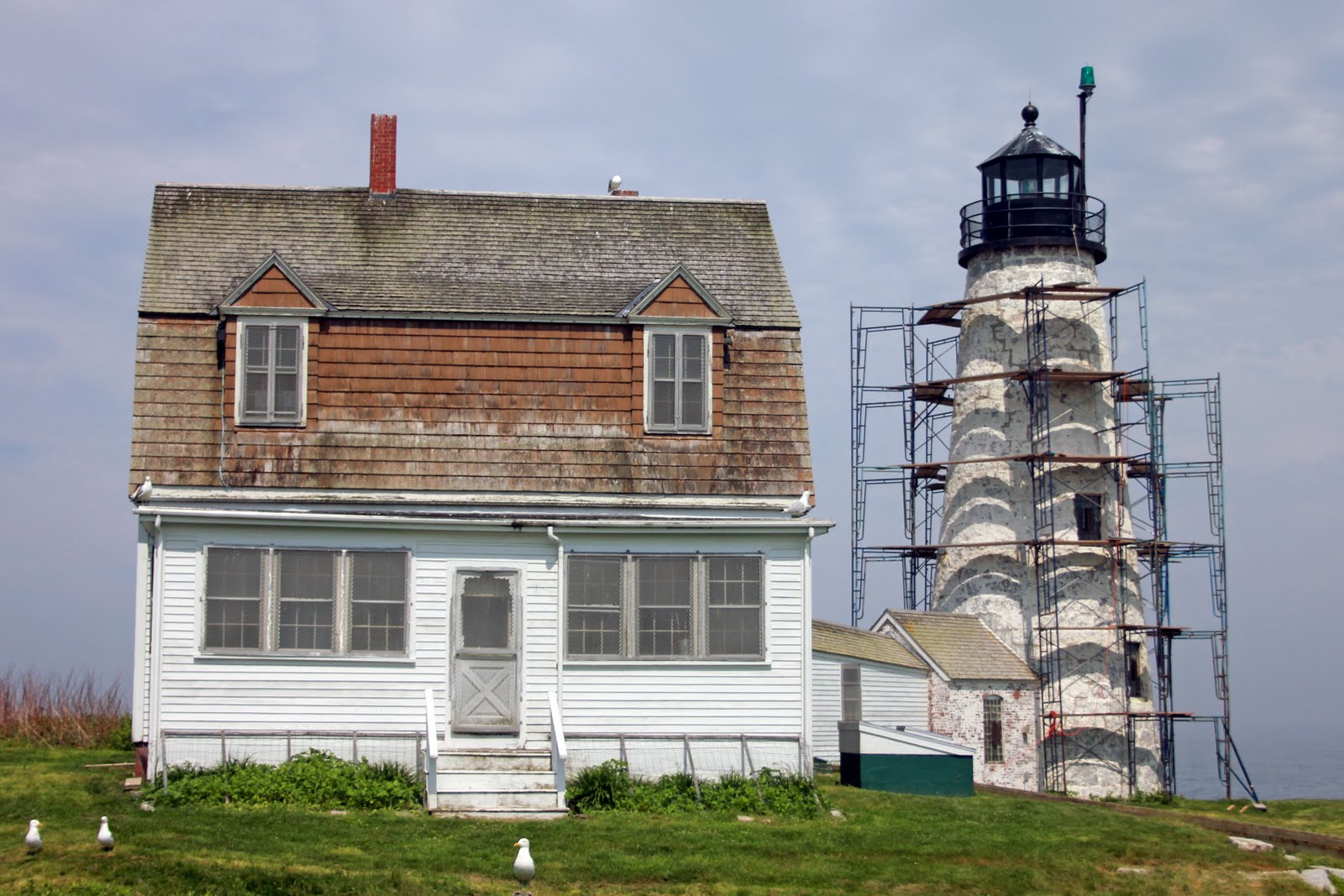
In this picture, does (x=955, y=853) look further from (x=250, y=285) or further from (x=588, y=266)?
(x=250, y=285)

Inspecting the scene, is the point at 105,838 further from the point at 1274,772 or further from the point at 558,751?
the point at 1274,772

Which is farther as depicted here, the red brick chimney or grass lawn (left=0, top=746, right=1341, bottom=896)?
the red brick chimney

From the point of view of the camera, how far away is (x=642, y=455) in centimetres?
2286

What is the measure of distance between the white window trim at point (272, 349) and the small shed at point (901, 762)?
1022 cm

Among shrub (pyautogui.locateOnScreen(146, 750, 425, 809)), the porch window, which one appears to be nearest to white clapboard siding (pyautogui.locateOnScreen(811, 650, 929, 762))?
the porch window

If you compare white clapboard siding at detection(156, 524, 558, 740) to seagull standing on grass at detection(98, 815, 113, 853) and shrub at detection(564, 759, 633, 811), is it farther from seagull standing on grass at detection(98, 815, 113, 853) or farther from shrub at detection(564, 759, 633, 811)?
seagull standing on grass at detection(98, 815, 113, 853)

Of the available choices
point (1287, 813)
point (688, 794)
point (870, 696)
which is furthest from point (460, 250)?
point (1287, 813)

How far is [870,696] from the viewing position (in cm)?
3484

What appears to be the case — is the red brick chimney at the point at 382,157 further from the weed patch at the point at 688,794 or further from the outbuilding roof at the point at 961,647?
the outbuilding roof at the point at 961,647

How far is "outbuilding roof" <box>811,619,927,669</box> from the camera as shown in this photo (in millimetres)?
33875

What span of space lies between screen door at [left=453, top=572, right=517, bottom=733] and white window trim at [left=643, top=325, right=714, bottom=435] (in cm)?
313

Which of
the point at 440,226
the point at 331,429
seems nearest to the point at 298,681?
the point at 331,429

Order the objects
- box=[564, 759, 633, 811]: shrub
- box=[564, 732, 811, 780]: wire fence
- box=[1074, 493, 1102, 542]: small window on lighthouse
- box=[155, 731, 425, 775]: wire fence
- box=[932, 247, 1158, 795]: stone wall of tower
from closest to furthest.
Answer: box=[564, 759, 633, 811]: shrub
box=[155, 731, 425, 775]: wire fence
box=[564, 732, 811, 780]: wire fence
box=[932, 247, 1158, 795]: stone wall of tower
box=[1074, 493, 1102, 542]: small window on lighthouse

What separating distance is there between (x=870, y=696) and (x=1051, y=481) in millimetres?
8617
